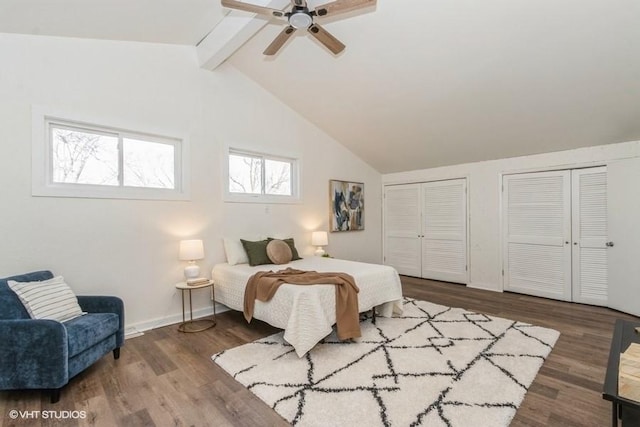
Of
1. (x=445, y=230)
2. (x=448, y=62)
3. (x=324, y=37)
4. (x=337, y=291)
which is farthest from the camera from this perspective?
(x=445, y=230)

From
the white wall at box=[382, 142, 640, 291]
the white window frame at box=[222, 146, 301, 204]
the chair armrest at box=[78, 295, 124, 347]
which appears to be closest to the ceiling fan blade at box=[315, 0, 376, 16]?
the white window frame at box=[222, 146, 301, 204]

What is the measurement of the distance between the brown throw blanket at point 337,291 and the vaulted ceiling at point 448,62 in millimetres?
2381

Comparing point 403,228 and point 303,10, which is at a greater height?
point 303,10

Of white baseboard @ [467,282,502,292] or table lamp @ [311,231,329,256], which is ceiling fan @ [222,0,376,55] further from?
white baseboard @ [467,282,502,292]

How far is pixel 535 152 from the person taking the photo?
4648 mm

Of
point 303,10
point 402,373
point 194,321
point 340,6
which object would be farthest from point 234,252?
point 340,6

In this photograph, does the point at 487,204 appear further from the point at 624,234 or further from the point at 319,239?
the point at 319,239

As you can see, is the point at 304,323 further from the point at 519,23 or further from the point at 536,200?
the point at 536,200

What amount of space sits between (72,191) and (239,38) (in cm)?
234

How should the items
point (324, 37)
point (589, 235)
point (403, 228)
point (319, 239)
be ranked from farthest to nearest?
point (403, 228) → point (319, 239) → point (589, 235) → point (324, 37)

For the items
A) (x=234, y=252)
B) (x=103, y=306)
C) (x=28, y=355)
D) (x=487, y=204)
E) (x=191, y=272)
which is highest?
(x=487, y=204)

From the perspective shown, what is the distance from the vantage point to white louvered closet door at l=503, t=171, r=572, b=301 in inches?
177

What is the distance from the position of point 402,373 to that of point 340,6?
2.87 meters

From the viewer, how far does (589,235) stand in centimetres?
429
